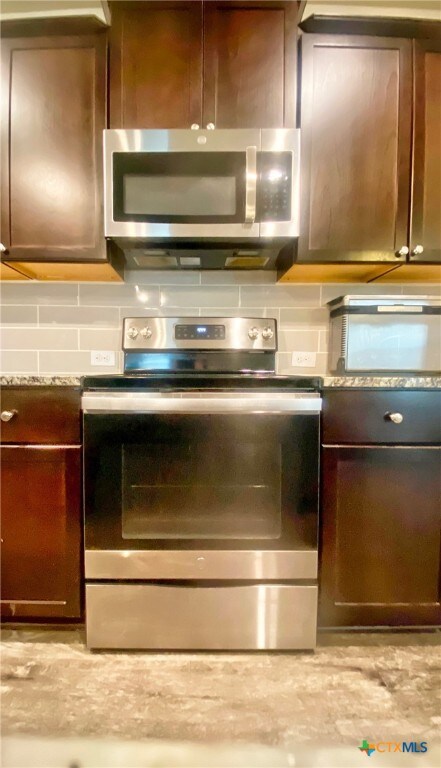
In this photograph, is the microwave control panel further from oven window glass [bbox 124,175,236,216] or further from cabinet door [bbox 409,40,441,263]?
cabinet door [bbox 409,40,441,263]

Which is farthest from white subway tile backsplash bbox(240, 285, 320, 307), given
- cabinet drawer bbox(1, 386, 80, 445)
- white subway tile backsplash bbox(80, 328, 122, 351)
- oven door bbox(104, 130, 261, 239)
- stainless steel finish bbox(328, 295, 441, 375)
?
cabinet drawer bbox(1, 386, 80, 445)

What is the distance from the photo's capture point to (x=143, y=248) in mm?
1443

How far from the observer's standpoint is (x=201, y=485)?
1.23 m

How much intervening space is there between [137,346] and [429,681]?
1.48 metres

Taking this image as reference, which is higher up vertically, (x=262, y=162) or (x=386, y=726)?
(x=262, y=162)

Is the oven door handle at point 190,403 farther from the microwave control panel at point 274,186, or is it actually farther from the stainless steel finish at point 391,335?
the microwave control panel at point 274,186

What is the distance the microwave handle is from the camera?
4.20ft

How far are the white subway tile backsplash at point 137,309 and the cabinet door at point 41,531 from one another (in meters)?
0.58

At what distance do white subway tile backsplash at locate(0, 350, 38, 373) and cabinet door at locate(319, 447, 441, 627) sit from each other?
4.31 feet

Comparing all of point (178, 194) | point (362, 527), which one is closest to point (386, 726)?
point (362, 527)

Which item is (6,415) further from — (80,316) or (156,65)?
(156,65)

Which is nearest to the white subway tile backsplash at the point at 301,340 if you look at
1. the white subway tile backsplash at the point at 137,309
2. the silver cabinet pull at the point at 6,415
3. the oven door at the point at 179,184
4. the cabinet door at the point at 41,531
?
the white subway tile backsplash at the point at 137,309

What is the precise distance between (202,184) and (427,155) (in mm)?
813

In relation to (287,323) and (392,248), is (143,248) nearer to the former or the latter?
(287,323)
